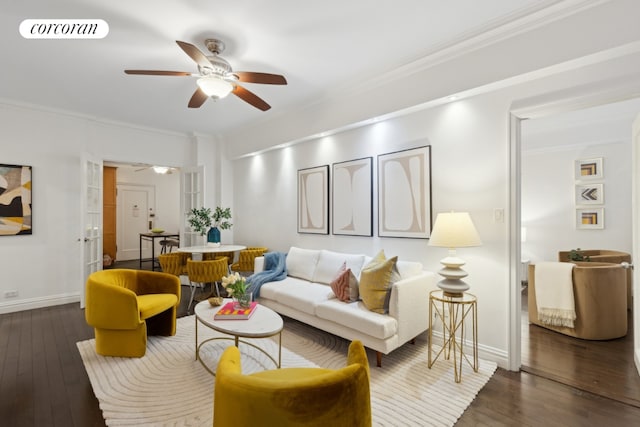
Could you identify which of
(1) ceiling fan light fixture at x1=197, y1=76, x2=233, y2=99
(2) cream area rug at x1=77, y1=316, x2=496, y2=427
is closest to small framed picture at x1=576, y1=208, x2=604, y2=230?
(2) cream area rug at x1=77, y1=316, x2=496, y2=427

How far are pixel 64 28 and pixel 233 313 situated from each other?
8.75ft

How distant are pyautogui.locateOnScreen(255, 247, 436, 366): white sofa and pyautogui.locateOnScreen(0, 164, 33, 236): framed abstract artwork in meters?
3.47

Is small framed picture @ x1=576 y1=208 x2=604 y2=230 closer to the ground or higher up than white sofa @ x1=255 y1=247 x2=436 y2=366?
higher up

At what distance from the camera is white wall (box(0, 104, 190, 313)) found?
162 inches

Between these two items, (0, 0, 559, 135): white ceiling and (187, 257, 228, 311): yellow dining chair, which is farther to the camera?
(187, 257, 228, 311): yellow dining chair

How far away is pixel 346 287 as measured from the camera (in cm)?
299

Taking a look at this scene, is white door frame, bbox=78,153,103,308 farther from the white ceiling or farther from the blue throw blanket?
the blue throw blanket

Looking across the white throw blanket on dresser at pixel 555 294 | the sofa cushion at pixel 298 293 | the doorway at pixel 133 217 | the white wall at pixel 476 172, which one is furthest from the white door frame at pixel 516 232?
the doorway at pixel 133 217

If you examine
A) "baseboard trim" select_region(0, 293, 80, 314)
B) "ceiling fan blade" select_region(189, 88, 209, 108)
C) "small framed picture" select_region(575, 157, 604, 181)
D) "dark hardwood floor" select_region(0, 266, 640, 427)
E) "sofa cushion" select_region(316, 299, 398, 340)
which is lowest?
"dark hardwood floor" select_region(0, 266, 640, 427)

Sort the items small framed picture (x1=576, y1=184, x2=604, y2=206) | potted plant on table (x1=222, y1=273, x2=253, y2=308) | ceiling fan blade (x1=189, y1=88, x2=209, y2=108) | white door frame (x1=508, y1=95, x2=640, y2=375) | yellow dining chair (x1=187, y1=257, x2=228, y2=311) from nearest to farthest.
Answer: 1. white door frame (x1=508, y1=95, x2=640, y2=375)
2. potted plant on table (x1=222, y1=273, x2=253, y2=308)
3. ceiling fan blade (x1=189, y1=88, x2=209, y2=108)
4. yellow dining chair (x1=187, y1=257, x2=228, y2=311)
5. small framed picture (x1=576, y1=184, x2=604, y2=206)

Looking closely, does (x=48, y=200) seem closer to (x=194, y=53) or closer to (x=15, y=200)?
(x=15, y=200)

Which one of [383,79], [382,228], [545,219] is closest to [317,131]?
[383,79]

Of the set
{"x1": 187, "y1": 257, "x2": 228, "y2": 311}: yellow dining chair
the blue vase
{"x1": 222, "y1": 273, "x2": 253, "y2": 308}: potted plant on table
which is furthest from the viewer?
the blue vase

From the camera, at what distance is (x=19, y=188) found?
4.14 metres
